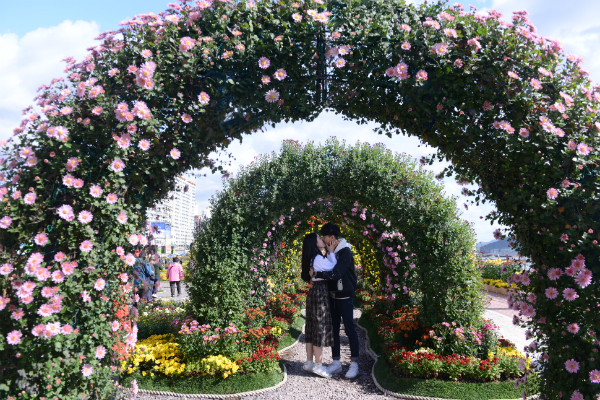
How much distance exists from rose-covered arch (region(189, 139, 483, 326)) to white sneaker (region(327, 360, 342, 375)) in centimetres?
135

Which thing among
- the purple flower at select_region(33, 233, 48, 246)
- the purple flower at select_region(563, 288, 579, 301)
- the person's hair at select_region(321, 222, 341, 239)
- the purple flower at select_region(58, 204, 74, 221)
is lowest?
the purple flower at select_region(563, 288, 579, 301)

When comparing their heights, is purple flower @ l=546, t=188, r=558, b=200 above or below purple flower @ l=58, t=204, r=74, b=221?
above

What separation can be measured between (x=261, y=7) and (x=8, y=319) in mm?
2613

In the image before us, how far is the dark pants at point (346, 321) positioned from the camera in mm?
4762

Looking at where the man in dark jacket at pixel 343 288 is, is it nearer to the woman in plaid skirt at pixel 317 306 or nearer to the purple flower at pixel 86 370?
the woman in plaid skirt at pixel 317 306

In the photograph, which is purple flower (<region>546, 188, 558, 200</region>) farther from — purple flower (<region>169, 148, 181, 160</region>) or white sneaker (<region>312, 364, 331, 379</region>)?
white sneaker (<region>312, 364, 331, 379</region>)

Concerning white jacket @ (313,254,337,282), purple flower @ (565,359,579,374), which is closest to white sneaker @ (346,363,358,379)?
white jacket @ (313,254,337,282)

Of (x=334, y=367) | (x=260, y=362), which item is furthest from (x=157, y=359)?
(x=334, y=367)

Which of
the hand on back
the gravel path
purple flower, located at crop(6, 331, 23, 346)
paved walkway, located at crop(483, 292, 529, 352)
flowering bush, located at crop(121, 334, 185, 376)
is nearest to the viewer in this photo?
purple flower, located at crop(6, 331, 23, 346)

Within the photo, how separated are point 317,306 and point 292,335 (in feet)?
8.54

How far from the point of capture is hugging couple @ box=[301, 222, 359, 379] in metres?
4.60

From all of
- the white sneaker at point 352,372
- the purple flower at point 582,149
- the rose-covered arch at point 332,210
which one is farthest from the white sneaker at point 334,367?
the purple flower at point 582,149

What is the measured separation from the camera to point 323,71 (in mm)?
2746

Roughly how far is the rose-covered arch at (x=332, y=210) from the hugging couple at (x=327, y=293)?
1009 mm
